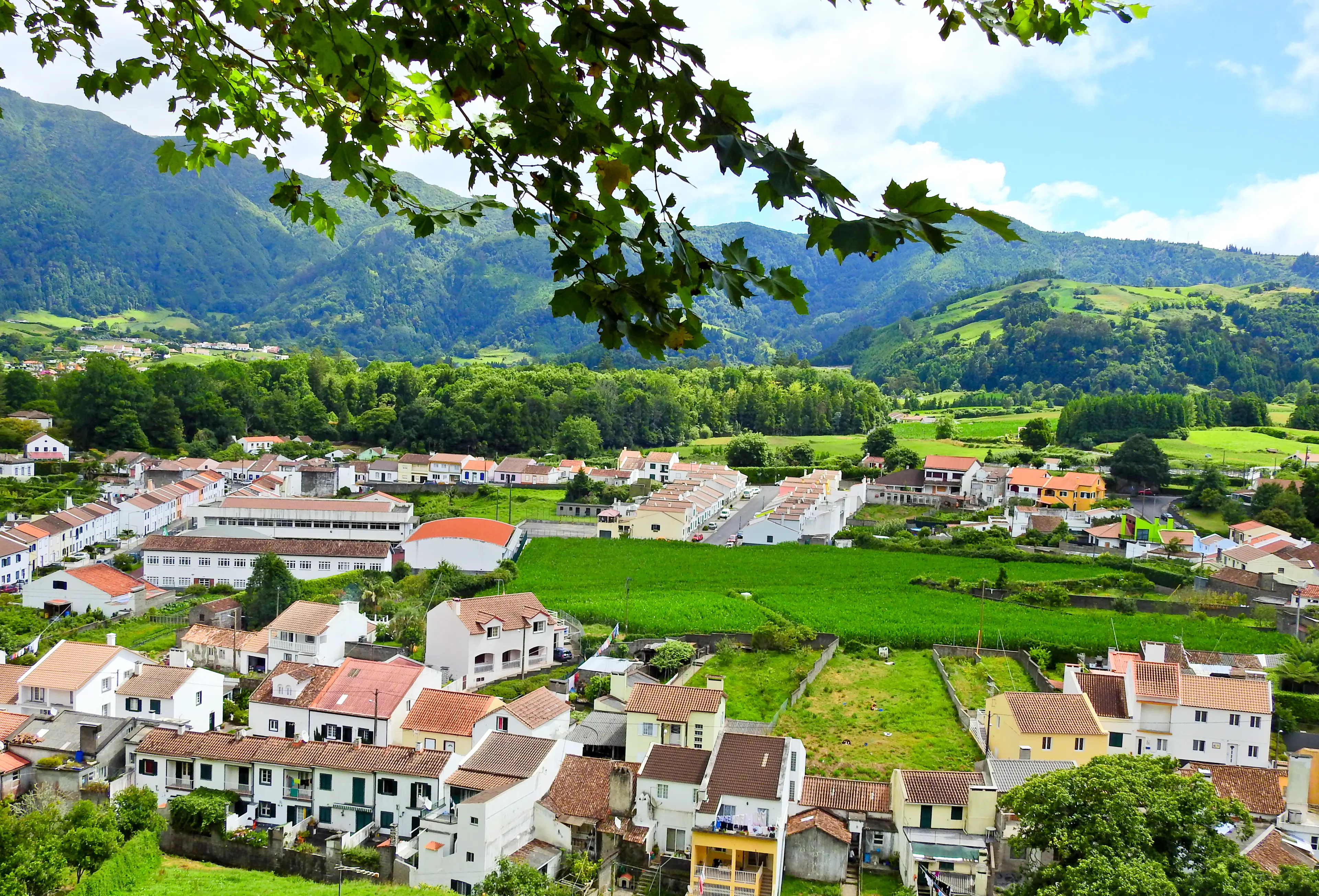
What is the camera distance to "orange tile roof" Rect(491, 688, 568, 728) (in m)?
19.5

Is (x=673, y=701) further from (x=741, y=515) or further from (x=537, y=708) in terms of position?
(x=741, y=515)

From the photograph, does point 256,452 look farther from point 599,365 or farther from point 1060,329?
point 1060,329

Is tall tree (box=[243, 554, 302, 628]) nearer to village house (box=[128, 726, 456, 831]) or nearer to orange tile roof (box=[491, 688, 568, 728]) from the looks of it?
village house (box=[128, 726, 456, 831])

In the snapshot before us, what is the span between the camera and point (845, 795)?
18.1 meters

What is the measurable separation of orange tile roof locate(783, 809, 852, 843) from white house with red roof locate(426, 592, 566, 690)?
10.6 meters

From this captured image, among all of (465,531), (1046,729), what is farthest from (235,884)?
(465,531)

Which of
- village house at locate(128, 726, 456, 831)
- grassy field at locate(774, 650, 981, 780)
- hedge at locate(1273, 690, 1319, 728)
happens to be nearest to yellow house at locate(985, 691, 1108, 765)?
grassy field at locate(774, 650, 981, 780)

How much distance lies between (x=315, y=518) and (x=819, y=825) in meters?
30.5

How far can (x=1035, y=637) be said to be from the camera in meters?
29.5

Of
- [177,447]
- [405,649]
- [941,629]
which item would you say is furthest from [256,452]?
[941,629]

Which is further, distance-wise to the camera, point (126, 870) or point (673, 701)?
point (673, 701)

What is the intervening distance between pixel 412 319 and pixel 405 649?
174828 mm

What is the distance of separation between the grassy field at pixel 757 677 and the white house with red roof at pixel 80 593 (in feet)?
62.7

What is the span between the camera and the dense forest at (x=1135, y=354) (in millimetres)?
101875
